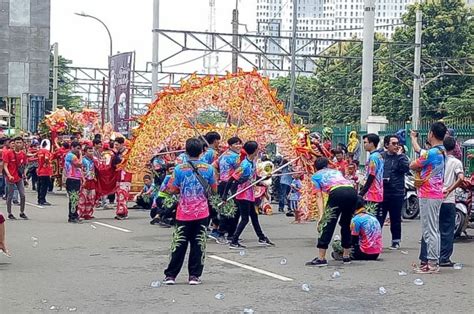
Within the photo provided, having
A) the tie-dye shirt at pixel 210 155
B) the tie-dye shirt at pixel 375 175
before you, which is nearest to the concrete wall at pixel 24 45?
the tie-dye shirt at pixel 210 155

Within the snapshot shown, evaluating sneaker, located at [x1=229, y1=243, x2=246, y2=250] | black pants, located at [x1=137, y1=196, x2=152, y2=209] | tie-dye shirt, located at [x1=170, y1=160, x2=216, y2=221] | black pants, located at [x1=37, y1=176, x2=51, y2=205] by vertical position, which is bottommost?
sneaker, located at [x1=229, y1=243, x2=246, y2=250]

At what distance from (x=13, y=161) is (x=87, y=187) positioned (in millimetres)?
1734

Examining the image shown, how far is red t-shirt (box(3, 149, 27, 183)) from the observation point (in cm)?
1725

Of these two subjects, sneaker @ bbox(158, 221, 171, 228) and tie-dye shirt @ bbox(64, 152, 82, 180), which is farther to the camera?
tie-dye shirt @ bbox(64, 152, 82, 180)

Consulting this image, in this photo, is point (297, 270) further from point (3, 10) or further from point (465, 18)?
point (3, 10)

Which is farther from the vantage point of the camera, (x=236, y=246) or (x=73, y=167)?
(x=73, y=167)

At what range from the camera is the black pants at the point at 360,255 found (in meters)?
11.8

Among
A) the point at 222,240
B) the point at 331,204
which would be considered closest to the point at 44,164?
the point at 222,240

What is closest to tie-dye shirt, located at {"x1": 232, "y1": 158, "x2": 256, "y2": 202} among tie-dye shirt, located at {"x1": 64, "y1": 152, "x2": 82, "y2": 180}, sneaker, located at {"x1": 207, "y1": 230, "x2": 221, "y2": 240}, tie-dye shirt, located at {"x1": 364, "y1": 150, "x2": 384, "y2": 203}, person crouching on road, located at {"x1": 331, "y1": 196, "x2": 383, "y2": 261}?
sneaker, located at {"x1": 207, "y1": 230, "x2": 221, "y2": 240}

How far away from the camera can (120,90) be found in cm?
3144

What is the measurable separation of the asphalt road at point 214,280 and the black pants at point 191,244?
0.70 feet

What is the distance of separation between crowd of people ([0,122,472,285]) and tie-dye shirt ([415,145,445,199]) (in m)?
0.01

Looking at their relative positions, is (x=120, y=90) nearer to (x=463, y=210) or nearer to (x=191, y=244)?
(x=463, y=210)

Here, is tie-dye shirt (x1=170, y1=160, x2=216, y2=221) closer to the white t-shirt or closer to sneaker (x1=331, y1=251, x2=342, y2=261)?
sneaker (x1=331, y1=251, x2=342, y2=261)
